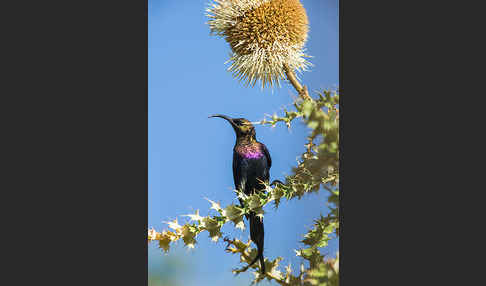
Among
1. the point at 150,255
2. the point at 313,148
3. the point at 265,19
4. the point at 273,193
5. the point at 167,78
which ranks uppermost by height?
the point at 265,19

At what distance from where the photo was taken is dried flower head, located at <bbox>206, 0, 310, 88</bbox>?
4066 mm

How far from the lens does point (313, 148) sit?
13.2 ft

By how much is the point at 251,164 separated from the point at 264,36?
704mm

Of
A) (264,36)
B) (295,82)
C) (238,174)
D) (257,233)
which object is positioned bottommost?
(257,233)

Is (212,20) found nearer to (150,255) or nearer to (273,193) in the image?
(273,193)

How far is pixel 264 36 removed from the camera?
13.3ft

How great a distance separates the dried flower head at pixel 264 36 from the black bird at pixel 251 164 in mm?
260

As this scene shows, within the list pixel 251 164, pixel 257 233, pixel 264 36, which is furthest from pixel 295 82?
pixel 257 233

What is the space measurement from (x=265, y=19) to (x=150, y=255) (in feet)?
4.82

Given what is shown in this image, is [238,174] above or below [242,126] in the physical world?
below

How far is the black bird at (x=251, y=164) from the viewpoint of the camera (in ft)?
13.3

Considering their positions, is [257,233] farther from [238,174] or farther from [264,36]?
[264,36]

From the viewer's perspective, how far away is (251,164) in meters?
4.08
